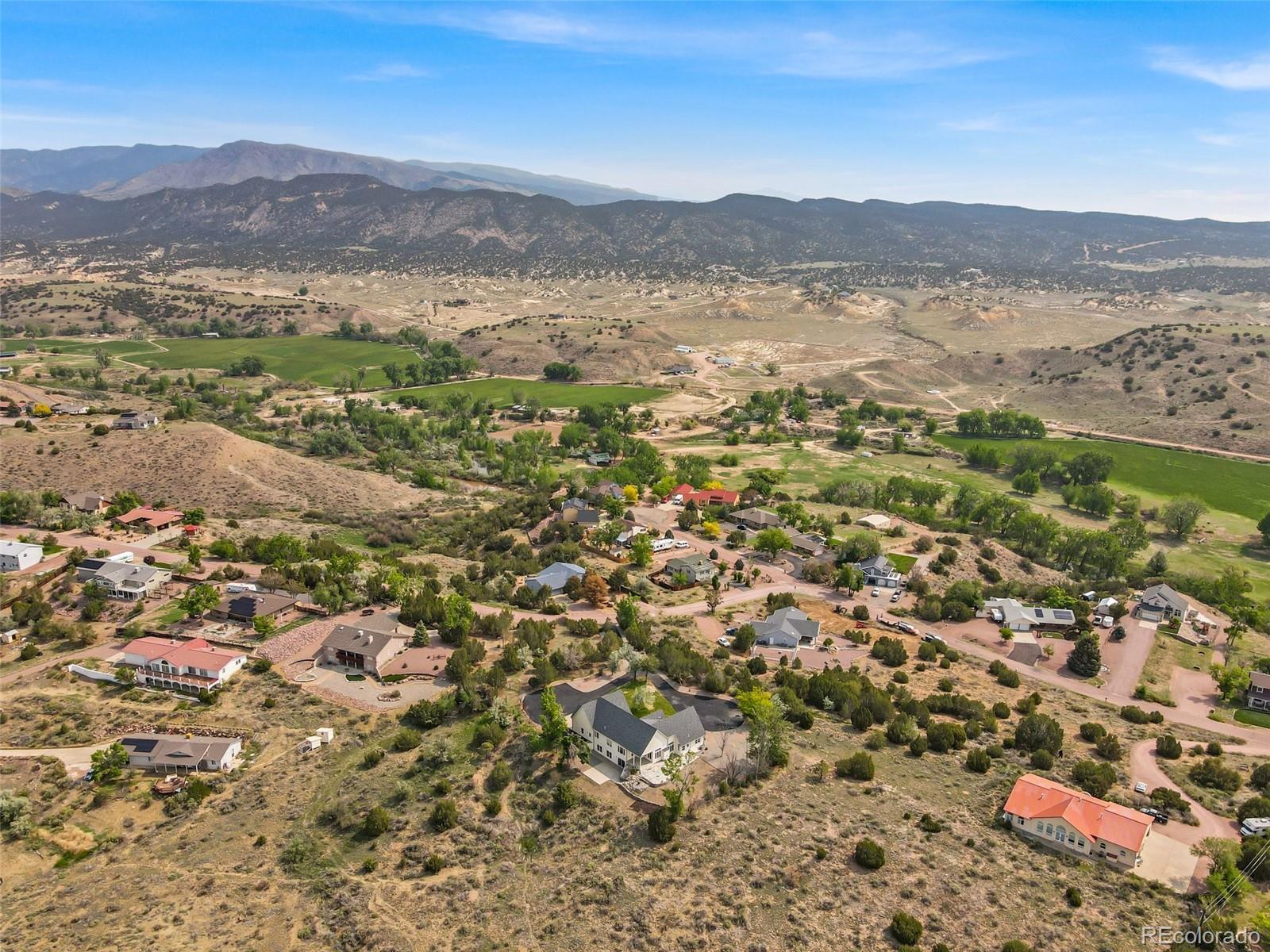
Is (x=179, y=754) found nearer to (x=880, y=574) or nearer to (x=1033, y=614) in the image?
(x=880, y=574)

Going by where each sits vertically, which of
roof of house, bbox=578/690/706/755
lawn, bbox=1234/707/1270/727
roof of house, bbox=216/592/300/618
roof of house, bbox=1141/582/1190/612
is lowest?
lawn, bbox=1234/707/1270/727

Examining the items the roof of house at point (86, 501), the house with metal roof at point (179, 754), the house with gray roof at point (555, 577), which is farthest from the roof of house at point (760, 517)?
the roof of house at point (86, 501)

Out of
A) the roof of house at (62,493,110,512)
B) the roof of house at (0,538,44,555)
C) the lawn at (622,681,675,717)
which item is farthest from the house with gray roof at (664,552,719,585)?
the roof of house at (62,493,110,512)

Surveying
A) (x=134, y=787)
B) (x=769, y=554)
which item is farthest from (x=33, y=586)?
(x=769, y=554)

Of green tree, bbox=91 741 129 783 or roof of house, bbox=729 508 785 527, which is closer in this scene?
green tree, bbox=91 741 129 783

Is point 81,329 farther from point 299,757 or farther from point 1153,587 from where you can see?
point 1153,587

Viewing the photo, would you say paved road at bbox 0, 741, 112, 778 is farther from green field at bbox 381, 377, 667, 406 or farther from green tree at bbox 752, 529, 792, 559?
green field at bbox 381, 377, 667, 406

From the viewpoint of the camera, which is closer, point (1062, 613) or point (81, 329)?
point (1062, 613)
